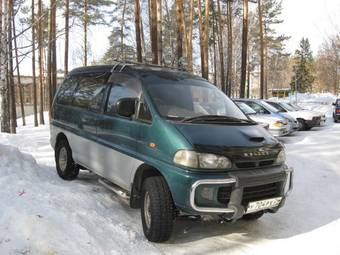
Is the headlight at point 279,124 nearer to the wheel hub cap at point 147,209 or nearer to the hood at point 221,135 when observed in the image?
the hood at point 221,135

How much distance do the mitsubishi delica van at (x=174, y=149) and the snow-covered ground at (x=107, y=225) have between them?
0.30 metres

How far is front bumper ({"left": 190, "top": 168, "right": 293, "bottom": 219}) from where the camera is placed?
3.55 m

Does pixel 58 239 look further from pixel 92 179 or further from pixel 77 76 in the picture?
pixel 77 76

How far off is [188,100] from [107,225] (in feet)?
6.29

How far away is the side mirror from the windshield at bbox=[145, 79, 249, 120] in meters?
0.27

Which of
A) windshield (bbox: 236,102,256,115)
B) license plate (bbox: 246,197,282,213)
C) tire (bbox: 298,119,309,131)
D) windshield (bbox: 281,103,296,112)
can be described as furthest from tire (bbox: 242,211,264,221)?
windshield (bbox: 281,103,296,112)

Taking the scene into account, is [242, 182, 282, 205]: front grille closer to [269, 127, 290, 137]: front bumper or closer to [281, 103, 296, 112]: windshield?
[269, 127, 290, 137]: front bumper

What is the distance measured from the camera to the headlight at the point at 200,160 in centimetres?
359

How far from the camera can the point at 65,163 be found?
624 cm

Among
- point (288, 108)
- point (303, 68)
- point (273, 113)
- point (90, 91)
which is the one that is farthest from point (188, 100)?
point (303, 68)

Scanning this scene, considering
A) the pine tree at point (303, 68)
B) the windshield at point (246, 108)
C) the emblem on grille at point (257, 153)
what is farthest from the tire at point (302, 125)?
the pine tree at point (303, 68)

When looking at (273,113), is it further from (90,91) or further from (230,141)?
(230,141)

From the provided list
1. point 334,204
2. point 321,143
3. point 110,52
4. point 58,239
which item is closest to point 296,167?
point 334,204

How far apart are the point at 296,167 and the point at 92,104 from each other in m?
4.92
